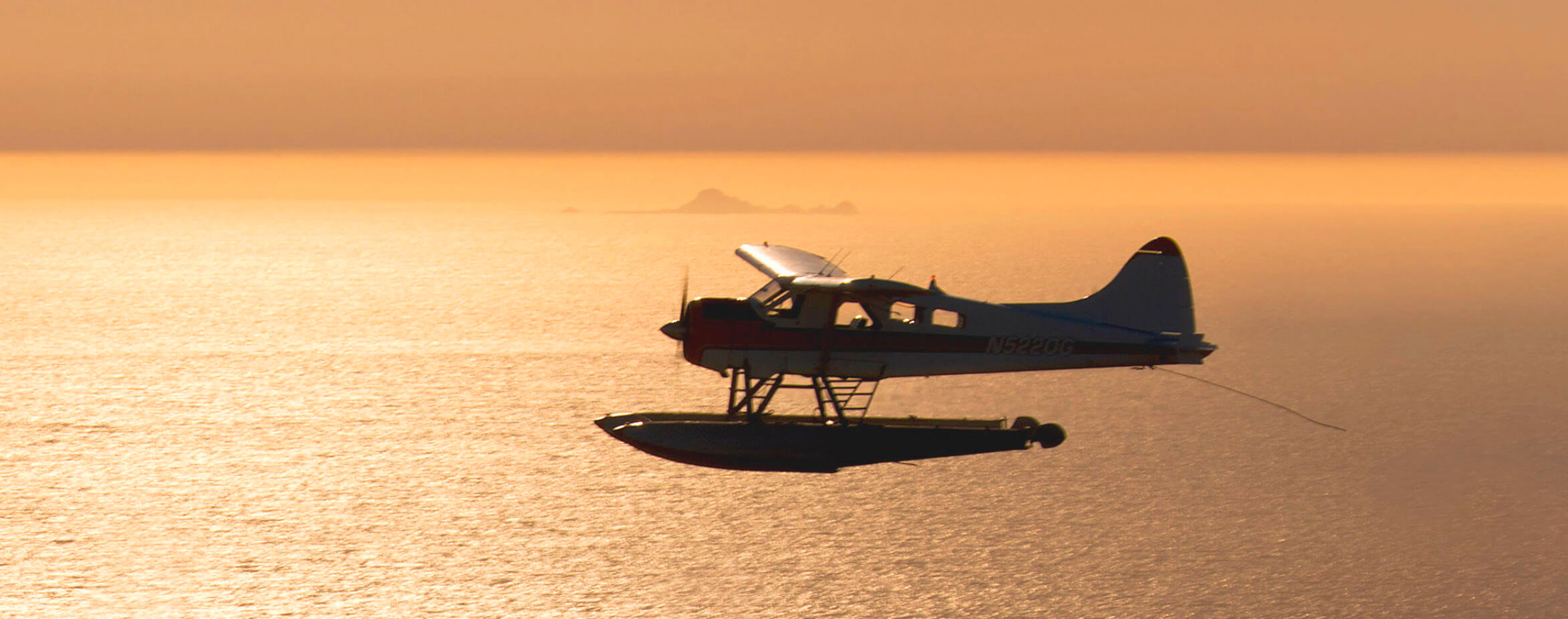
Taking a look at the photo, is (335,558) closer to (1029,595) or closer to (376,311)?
(1029,595)

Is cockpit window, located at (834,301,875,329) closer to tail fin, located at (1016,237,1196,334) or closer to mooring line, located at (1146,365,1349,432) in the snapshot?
tail fin, located at (1016,237,1196,334)

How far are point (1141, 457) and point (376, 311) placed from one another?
104 m

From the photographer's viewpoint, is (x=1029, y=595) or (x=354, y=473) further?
→ (x=354, y=473)

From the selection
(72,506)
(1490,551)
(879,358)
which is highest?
(879,358)

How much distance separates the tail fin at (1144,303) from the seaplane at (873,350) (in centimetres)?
4

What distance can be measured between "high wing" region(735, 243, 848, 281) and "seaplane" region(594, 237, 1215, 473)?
184 millimetres

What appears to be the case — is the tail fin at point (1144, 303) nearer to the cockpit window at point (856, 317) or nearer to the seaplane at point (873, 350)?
the seaplane at point (873, 350)

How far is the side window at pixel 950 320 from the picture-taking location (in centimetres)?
3506

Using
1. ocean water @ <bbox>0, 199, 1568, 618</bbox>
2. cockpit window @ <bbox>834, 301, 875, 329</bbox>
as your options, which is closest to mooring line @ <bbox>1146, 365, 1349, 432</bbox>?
ocean water @ <bbox>0, 199, 1568, 618</bbox>

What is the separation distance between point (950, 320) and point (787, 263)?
536 centimetres

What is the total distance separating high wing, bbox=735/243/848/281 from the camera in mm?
36422

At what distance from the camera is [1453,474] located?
5228 centimetres

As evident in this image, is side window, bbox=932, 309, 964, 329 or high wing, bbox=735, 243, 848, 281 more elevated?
high wing, bbox=735, 243, 848, 281

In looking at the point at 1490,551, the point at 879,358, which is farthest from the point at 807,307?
the point at 1490,551
